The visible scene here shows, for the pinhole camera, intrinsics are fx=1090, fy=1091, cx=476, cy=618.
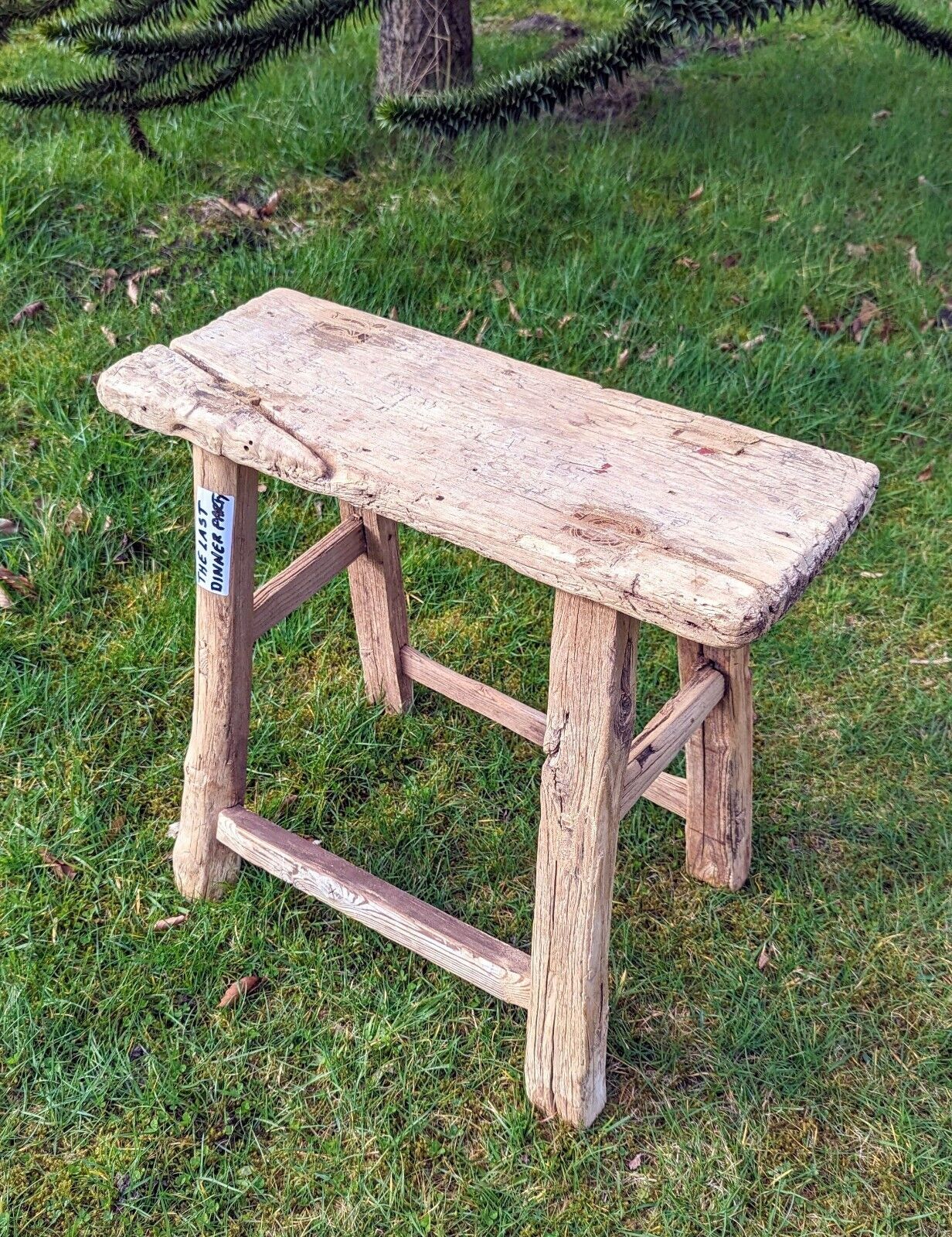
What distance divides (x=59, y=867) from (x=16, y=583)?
91cm

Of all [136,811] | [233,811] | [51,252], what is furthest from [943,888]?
[51,252]

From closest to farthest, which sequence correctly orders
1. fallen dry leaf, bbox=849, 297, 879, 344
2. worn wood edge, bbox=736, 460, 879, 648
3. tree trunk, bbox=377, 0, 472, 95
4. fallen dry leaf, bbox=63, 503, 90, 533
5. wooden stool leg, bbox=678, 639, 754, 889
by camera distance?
worn wood edge, bbox=736, 460, 879, 648 → wooden stool leg, bbox=678, 639, 754, 889 → fallen dry leaf, bbox=63, 503, 90, 533 → tree trunk, bbox=377, 0, 472, 95 → fallen dry leaf, bbox=849, 297, 879, 344

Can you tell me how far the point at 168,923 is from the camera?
229 cm

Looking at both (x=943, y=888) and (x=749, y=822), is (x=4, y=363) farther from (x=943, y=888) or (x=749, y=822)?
(x=943, y=888)

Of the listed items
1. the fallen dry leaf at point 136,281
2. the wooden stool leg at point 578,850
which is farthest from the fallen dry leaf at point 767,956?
the fallen dry leaf at point 136,281

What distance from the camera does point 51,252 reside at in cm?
372

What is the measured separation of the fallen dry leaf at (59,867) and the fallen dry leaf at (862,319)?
3.09 m

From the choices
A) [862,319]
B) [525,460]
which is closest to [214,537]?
[525,460]

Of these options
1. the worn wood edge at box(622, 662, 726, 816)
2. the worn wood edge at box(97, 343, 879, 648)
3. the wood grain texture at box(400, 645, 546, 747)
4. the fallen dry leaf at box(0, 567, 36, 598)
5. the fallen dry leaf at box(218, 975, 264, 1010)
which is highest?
the worn wood edge at box(97, 343, 879, 648)

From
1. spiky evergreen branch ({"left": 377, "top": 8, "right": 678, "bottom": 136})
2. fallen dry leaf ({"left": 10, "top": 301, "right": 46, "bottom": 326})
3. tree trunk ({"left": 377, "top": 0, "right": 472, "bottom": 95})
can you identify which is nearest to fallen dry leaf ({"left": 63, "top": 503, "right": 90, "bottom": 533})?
fallen dry leaf ({"left": 10, "top": 301, "right": 46, "bottom": 326})

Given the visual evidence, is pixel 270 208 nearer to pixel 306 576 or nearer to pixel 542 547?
pixel 306 576

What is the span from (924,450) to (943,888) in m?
1.70

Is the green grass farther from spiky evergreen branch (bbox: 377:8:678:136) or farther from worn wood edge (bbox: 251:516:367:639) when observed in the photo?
spiky evergreen branch (bbox: 377:8:678:136)

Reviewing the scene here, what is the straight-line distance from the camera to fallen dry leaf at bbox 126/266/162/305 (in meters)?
3.66
